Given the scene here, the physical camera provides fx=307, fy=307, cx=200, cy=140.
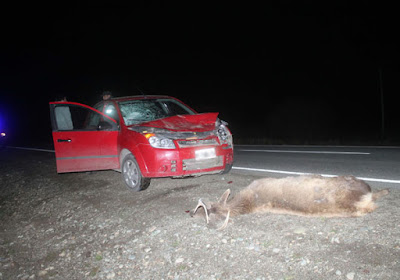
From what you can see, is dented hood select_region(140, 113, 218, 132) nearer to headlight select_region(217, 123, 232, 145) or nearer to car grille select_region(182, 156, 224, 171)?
headlight select_region(217, 123, 232, 145)

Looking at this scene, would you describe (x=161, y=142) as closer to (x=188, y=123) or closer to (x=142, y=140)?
(x=142, y=140)

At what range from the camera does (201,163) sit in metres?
5.52

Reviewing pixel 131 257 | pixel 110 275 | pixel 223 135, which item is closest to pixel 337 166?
pixel 223 135

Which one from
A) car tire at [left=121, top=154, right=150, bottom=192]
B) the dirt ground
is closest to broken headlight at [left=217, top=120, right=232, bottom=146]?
the dirt ground

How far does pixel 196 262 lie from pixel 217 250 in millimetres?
297

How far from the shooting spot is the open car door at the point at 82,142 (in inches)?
251

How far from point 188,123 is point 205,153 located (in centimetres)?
71

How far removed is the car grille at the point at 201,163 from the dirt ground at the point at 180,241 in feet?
1.51

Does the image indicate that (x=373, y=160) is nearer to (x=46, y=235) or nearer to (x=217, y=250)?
(x=217, y=250)

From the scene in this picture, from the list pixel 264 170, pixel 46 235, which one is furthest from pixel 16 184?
pixel 264 170

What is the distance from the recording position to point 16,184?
29.7 ft

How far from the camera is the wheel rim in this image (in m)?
5.95

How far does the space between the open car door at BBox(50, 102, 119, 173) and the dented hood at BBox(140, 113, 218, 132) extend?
40.6 inches

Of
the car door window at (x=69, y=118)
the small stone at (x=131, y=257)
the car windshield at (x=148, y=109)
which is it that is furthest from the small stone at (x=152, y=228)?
the car door window at (x=69, y=118)
